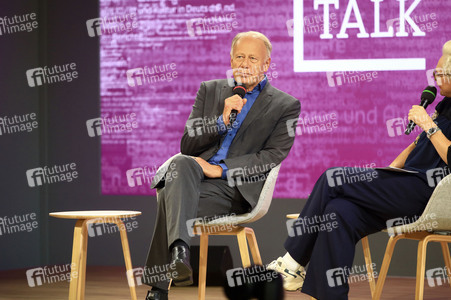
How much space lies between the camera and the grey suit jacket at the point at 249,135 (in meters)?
3.39

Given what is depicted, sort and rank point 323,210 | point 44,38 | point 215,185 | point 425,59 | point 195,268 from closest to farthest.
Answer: point 323,210 → point 215,185 → point 195,268 → point 425,59 → point 44,38

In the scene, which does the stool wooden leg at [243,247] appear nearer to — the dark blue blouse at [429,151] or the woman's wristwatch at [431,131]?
the dark blue blouse at [429,151]

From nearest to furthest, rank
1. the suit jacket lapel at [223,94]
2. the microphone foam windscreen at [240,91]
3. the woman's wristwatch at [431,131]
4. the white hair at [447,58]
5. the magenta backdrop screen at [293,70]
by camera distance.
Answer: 1. the woman's wristwatch at [431,131]
2. the white hair at [447,58]
3. the microphone foam windscreen at [240,91]
4. the suit jacket lapel at [223,94]
5. the magenta backdrop screen at [293,70]

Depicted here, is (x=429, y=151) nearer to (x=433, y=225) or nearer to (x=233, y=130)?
(x=433, y=225)

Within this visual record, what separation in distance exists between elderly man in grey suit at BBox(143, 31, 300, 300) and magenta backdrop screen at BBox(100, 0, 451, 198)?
1.41m

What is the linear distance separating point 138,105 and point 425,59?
2.20m

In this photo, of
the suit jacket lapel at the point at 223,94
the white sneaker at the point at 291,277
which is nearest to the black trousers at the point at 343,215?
the white sneaker at the point at 291,277

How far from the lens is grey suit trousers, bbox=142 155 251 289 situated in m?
3.04

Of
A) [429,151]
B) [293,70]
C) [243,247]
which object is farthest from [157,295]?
[293,70]

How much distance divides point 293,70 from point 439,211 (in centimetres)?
237

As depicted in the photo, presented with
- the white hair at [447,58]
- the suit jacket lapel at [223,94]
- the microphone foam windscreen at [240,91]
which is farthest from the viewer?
the suit jacket lapel at [223,94]

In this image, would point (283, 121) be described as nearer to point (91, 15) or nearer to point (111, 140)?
point (111, 140)

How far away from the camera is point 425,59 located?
481cm

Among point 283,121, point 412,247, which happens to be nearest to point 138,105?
point 283,121
